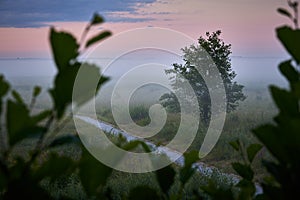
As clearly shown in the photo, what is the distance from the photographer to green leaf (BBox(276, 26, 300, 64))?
1.53 feet

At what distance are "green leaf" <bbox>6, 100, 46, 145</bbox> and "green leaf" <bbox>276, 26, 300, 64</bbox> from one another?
11.6 inches

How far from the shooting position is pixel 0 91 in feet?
1.41

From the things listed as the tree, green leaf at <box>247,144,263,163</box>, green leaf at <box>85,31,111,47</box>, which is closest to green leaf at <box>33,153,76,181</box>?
green leaf at <box>85,31,111,47</box>

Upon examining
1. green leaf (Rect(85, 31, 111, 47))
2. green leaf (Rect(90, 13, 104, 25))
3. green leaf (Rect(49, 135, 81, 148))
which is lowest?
green leaf (Rect(49, 135, 81, 148))

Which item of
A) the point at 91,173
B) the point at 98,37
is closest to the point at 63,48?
the point at 98,37

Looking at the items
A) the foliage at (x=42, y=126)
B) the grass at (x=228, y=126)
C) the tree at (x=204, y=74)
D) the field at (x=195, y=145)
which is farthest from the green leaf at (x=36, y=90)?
the tree at (x=204, y=74)

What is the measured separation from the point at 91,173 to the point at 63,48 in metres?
0.15

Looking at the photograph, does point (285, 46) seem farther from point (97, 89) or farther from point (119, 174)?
point (119, 174)

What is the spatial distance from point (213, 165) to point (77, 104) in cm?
557

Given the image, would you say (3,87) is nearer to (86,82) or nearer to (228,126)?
(86,82)

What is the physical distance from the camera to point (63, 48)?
402 mm

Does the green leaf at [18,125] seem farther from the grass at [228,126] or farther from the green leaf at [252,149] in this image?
the grass at [228,126]

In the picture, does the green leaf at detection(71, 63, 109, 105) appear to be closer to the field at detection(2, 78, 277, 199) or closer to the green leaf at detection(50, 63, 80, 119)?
the green leaf at detection(50, 63, 80, 119)

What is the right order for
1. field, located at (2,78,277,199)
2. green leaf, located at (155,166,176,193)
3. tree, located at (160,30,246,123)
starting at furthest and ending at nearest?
tree, located at (160,30,246,123), field, located at (2,78,277,199), green leaf, located at (155,166,176,193)
